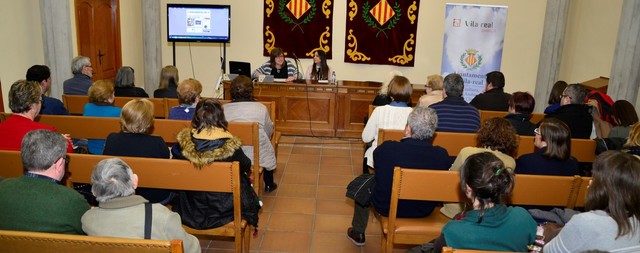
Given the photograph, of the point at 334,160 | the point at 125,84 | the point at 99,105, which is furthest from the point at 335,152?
the point at 99,105

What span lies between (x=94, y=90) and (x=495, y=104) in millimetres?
3840

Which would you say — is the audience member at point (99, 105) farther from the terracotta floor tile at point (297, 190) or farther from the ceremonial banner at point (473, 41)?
the ceremonial banner at point (473, 41)

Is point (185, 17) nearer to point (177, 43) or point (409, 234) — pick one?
point (177, 43)

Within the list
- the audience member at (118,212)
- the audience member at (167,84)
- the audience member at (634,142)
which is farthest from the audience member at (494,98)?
the audience member at (118,212)

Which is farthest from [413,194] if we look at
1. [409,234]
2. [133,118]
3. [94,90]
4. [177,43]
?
[177,43]

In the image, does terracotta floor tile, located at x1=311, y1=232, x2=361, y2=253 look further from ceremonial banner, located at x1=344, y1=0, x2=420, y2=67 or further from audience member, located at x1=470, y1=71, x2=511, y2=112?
ceremonial banner, located at x1=344, y1=0, x2=420, y2=67

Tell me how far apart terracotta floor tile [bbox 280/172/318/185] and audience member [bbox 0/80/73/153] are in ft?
7.80

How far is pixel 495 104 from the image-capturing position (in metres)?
5.23

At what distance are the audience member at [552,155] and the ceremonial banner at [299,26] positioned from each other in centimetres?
600

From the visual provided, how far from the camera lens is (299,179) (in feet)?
17.0

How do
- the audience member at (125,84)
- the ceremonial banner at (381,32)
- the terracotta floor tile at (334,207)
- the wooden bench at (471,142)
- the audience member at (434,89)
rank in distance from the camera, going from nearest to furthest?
the wooden bench at (471,142), the terracotta floor tile at (334,207), the audience member at (434,89), the audience member at (125,84), the ceremonial banner at (381,32)

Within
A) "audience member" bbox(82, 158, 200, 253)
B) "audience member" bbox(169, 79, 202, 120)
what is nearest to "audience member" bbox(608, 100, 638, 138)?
"audience member" bbox(169, 79, 202, 120)

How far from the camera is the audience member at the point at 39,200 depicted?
6.63 ft

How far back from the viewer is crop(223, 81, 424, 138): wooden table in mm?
6715
